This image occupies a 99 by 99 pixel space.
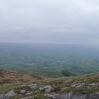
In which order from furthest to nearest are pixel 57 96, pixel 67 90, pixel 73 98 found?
pixel 67 90
pixel 57 96
pixel 73 98

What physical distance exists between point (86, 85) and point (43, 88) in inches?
160

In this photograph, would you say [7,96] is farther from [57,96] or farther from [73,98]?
[73,98]

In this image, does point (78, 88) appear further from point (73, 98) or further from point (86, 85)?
point (73, 98)

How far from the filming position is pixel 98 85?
21.0 meters

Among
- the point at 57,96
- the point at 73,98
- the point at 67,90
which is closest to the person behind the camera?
the point at 73,98

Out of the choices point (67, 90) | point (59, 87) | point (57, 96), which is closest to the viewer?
point (57, 96)

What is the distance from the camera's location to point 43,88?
22.9m

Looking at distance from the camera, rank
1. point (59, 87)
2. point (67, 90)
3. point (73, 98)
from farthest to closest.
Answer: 1. point (59, 87)
2. point (67, 90)
3. point (73, 98)

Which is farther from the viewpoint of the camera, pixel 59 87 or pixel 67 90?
pixel 59 87

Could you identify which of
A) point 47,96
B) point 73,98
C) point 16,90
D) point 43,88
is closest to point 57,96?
point 47,96

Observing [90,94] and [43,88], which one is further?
[43,88]

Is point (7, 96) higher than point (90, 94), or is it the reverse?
point (90, 94)

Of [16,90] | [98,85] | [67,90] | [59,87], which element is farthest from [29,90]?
[98,85]

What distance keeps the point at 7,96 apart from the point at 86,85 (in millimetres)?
6980
